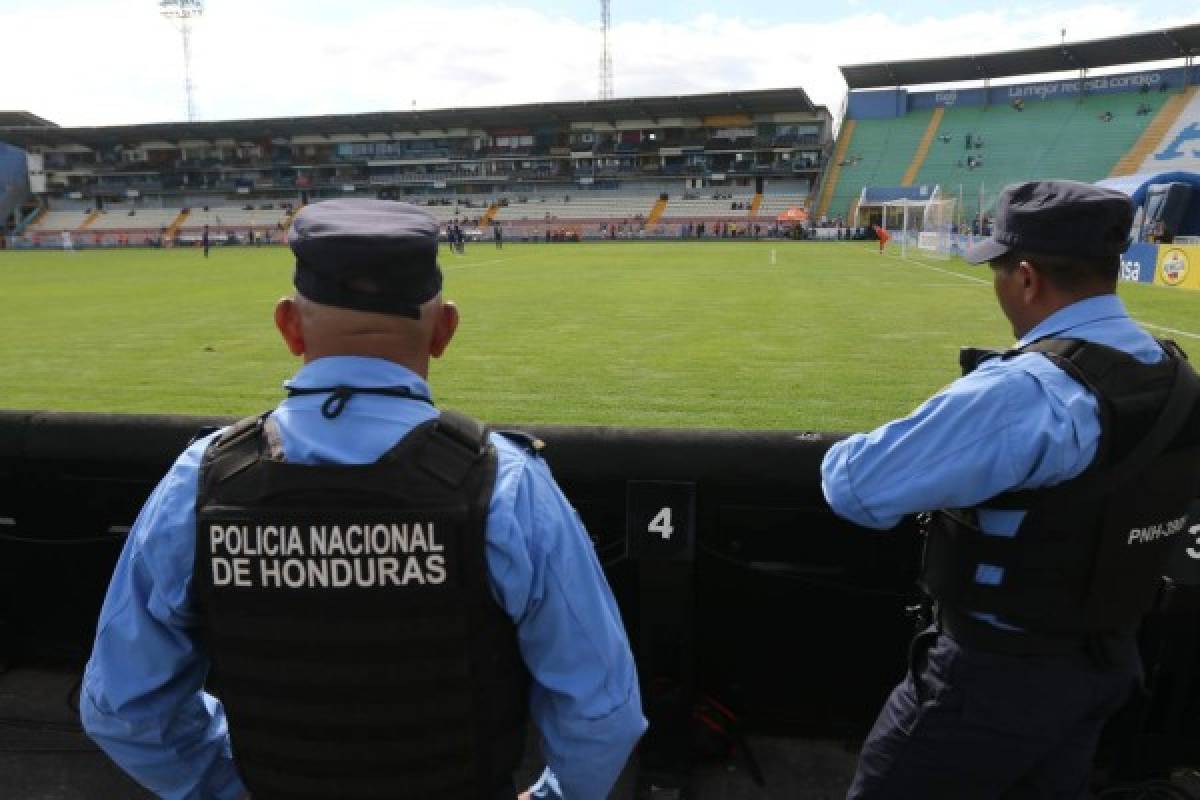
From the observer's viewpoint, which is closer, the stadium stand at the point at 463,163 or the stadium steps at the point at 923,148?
the stadium steps at the point at 923,148

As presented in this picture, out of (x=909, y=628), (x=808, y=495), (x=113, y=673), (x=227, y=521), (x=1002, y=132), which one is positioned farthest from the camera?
(x=1002, y=132)

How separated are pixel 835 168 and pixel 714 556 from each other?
6668cm

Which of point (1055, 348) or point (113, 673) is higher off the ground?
point (1055, 348)

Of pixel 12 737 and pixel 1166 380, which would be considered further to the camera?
pixel 12 737

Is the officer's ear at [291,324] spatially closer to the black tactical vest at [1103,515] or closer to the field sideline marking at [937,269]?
the black tactical vest at [1103,515]

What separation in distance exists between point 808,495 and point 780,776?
107 cm

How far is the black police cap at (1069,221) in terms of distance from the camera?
5.84 ft

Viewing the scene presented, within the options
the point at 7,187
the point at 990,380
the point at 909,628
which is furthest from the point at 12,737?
the point at 7,187

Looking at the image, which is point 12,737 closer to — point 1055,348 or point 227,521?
point 227,521

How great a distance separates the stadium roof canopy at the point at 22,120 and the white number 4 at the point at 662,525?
92141 millimetres

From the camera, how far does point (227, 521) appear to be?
139 centimetres

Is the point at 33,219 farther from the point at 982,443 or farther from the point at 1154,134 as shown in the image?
the point at 982,443

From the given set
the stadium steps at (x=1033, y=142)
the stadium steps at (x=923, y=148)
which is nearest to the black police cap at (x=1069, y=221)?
the stadium steps at (x=1033, y=142)

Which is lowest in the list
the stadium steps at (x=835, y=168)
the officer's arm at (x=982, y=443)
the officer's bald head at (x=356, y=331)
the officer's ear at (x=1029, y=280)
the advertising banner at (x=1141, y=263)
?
the advertising banner at (x=1141, y=263)
